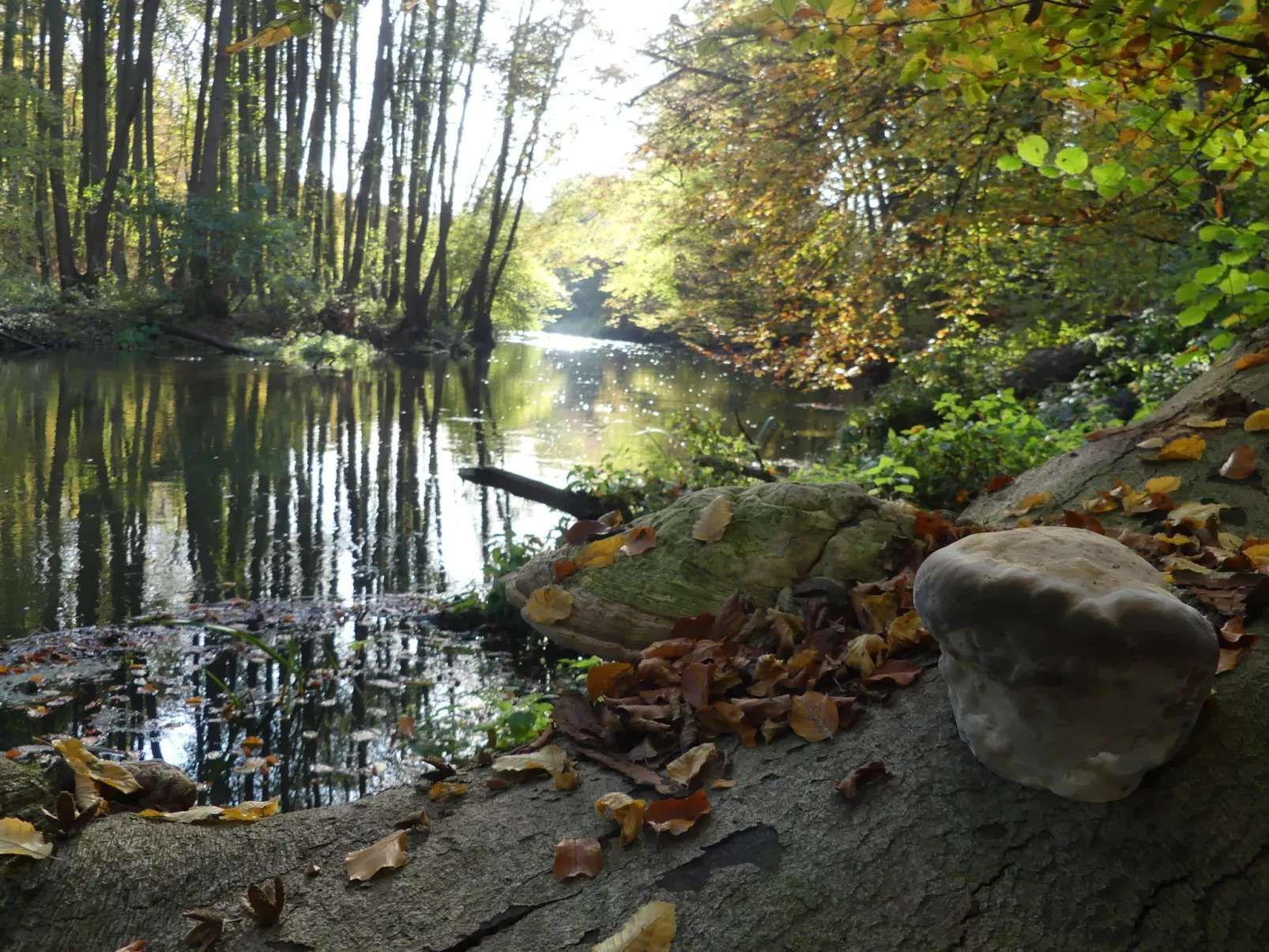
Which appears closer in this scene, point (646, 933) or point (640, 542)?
point (646, 933)

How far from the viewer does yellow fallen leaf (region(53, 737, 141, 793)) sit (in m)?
2.46

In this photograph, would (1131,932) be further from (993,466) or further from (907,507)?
(993,466)

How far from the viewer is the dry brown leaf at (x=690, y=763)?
2248mm

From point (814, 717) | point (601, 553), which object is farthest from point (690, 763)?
point (601, 553)

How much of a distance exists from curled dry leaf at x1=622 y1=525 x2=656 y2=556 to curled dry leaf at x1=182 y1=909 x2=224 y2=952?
→ 89.7 inches

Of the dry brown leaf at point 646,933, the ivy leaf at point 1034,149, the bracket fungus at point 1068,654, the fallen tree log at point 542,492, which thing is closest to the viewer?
the bracket fungus at point 1068,654

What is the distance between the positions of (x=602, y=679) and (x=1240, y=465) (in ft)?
8.43

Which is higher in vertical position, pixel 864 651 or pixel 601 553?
pixel 864 651

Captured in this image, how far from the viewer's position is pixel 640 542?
13.1 feet

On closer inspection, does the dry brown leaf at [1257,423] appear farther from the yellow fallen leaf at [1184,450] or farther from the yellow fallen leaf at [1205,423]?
the yellow fallen leaf at [1184,450]

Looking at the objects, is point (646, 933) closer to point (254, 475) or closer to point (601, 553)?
point (601, 553)

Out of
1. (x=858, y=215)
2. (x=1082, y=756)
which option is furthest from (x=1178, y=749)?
(x=858, y=215)

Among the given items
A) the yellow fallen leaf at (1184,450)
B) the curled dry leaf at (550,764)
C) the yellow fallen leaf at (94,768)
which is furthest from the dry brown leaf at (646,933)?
the yellow fallen leaf at (1184,450)

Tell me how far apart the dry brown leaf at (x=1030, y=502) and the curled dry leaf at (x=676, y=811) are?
7.52 feet
